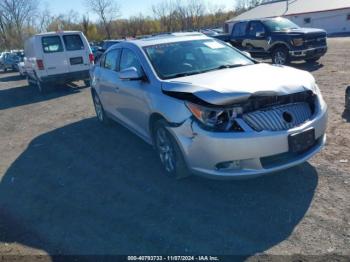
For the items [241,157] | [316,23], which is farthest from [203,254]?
[316,23]

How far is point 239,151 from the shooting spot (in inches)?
137

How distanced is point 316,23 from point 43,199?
1638 inches

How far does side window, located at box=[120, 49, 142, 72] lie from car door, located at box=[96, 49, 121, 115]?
9.4 inches

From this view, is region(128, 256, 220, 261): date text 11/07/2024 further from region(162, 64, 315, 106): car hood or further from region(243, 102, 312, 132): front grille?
region(162, 64, 315, 106): car hood

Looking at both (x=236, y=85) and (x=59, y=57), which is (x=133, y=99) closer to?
(x=236, y=85)

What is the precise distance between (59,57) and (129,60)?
8.40 metres

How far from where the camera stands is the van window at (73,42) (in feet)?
42.6

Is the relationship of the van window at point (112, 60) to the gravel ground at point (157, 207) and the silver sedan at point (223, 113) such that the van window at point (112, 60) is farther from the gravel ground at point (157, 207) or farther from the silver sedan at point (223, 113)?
the gravel ground at point (157, 207)

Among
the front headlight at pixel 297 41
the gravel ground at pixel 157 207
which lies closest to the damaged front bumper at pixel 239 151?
the gravel ground at pixel 157 207

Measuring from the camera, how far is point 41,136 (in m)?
7.43

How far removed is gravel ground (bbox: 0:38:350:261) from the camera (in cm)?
321

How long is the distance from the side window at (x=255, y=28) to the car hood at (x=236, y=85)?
942cm

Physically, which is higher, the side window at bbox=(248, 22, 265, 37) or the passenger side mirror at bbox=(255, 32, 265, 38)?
the side window at bbox=(248, 22, 265, 37)

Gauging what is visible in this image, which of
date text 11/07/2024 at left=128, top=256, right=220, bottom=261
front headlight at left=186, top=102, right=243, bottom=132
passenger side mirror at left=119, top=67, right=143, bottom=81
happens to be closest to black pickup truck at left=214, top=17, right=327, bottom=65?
passenger side mirror at left=119, top=67, right=143, bottom=81
